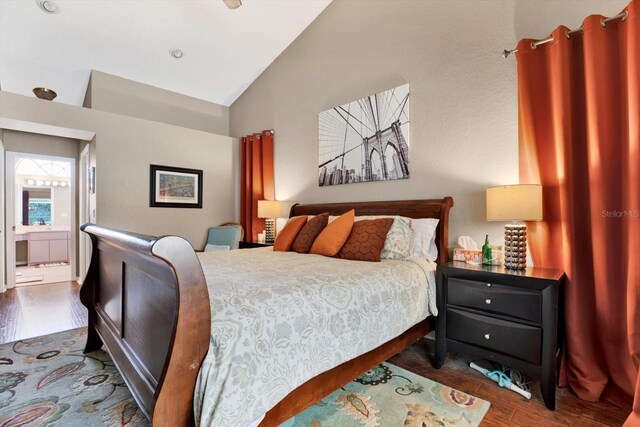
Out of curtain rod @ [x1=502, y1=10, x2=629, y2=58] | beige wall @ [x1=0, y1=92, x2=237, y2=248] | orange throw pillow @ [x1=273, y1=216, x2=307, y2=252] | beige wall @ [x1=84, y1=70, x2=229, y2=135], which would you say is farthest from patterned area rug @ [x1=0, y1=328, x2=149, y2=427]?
curtain rod @ [x1=502, y1=10, x2=629, y2=58]

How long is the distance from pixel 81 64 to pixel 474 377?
211 inches

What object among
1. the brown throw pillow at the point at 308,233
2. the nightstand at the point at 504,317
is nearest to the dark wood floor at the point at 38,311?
the brown throw pillow at the point at 308,233

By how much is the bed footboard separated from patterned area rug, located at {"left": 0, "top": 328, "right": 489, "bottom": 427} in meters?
0.28

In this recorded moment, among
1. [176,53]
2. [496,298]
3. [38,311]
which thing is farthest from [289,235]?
[38,311]

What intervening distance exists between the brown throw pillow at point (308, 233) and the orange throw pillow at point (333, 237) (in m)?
0.11

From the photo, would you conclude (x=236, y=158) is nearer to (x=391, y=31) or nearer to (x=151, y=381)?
(x=391, y=31)

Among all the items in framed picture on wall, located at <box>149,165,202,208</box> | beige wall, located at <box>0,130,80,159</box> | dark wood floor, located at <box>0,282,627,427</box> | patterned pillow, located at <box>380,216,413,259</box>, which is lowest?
dark wood floor, located at <box>0,282,627,427</box>

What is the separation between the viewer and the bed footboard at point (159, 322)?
1052 mm

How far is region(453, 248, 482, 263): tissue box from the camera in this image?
2375mm

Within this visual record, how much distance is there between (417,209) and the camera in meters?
2.76

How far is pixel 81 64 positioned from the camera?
12.7 ft

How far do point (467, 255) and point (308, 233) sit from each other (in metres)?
1.37

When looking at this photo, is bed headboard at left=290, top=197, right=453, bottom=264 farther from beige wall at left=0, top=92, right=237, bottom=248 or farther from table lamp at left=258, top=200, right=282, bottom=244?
beige wall at left=0, top=92, right=237, bottom=248

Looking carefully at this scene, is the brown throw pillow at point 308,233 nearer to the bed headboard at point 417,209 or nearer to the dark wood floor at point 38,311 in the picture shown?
the bed headboard at point 417,209
